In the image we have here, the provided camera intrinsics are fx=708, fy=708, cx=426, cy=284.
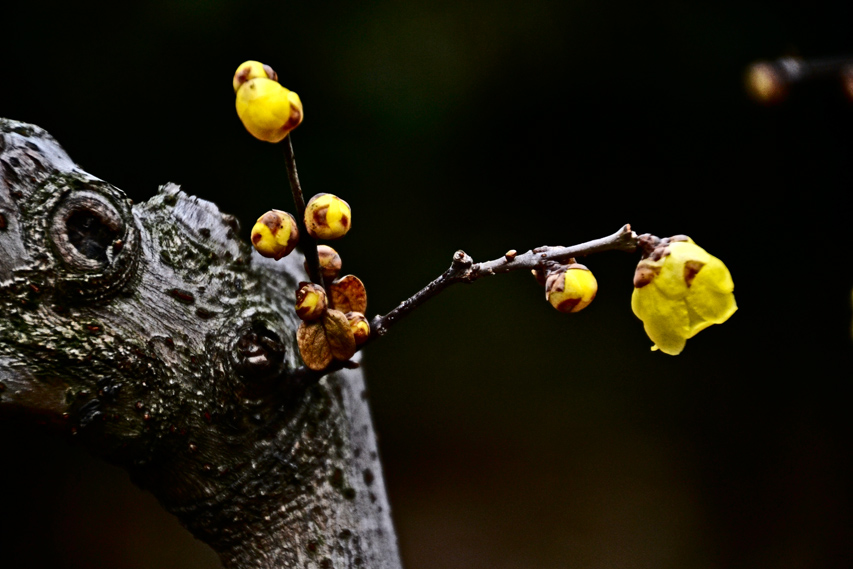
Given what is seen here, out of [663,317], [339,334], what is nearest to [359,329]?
[339,334]

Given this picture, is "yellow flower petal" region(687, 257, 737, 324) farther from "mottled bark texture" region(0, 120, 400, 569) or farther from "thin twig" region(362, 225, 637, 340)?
"mottled bark texture" region(0, 120, 400, 569)

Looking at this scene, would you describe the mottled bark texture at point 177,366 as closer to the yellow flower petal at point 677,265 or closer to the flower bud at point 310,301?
the flower bud at point 310,301

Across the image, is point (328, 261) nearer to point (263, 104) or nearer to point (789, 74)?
point (263, 104)

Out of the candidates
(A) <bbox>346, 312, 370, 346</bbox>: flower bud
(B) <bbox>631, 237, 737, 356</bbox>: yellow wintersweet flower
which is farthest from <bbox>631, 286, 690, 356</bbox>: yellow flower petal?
(A) <bbox>346, 312, 370, 346</bbox>: flower bud

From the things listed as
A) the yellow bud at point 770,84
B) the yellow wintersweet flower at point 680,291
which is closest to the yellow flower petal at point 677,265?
the yellow wintersweet flower at point 680,291

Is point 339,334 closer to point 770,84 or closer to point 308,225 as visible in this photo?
point 308,225

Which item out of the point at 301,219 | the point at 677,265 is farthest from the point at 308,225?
the point at 677,265

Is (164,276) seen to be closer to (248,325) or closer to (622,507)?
(248,325)
